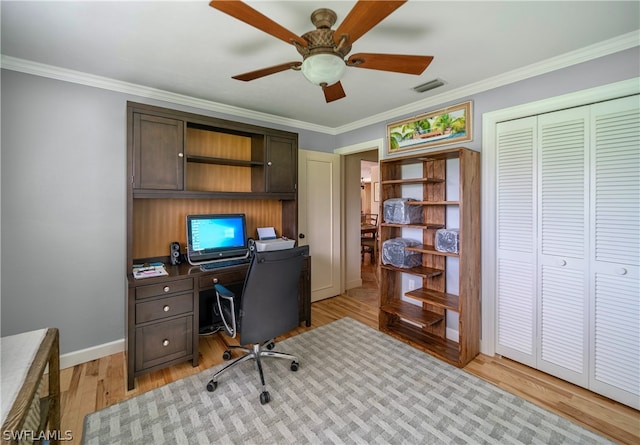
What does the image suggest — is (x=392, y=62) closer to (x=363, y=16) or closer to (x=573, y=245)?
(x=363, y=16)

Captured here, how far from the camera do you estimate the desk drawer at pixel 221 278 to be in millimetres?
2346

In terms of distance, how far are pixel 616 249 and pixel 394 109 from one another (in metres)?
2.30

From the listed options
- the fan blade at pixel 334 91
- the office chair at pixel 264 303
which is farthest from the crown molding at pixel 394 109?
the office chair at pixel 264 303

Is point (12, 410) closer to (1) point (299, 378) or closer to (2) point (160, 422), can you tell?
(2) point (160, 422)

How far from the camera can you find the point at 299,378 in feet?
7.06

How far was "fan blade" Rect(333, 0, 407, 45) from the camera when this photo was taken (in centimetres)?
113

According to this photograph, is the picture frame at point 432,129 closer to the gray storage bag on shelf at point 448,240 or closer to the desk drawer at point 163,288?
the gray storage bag on shelf at point 448,240

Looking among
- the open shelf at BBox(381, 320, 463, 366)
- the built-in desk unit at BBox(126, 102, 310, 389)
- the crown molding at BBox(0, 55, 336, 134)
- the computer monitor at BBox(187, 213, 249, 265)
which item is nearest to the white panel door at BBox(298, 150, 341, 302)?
the built-in desk unit at BBox(126, 102, 310, 389)

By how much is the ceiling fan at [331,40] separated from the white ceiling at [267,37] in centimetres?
24

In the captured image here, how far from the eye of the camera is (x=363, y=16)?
1222 millimetres

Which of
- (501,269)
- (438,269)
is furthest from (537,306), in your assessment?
(438,269)

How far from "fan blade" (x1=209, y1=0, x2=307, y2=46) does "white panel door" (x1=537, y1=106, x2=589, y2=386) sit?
2.09 meters

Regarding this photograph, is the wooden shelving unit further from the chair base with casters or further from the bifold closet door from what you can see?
the chair base with casters

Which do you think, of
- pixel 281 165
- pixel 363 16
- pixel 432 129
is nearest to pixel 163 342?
pixel 281 165
